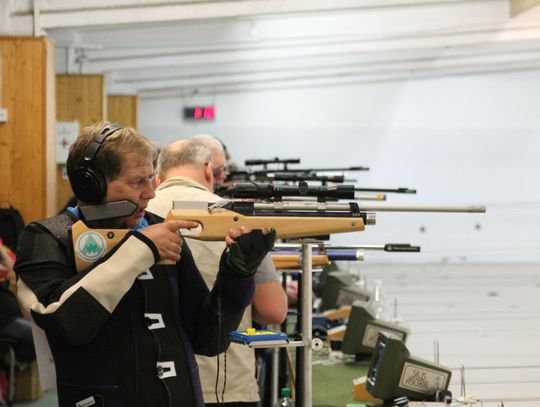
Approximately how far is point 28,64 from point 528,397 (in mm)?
4578

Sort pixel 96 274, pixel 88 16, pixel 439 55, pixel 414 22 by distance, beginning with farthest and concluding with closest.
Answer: pixel 439 55
pixel 414 22
pixel 88 16
pixel 96 274

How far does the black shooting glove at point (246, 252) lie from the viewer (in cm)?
212

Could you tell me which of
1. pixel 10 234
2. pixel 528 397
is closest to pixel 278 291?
pixel 528 397

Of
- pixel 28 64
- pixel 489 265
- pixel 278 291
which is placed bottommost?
pixel 489 265

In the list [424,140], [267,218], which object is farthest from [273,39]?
[267,218]

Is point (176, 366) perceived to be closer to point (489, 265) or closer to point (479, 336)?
point (479, 336)

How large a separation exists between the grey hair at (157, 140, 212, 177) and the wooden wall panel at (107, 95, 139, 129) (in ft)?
33.6

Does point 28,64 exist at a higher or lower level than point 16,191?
higher

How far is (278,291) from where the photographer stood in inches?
128

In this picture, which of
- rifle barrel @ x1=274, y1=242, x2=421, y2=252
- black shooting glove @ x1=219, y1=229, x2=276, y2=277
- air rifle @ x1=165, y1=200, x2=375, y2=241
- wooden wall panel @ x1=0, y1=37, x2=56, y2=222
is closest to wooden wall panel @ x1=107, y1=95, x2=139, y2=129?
wooden wall panel @ x1=0, y1=37, x2=56, y2=222

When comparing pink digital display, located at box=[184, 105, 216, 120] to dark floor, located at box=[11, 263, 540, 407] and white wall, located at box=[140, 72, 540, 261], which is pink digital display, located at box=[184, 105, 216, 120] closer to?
white wall, located at box=[140, 72, 540, 261]

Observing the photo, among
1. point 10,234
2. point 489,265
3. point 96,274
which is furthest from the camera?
point 489,265

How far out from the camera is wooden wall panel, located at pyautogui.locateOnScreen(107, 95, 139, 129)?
13.6m

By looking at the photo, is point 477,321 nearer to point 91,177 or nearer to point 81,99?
point 81,99
